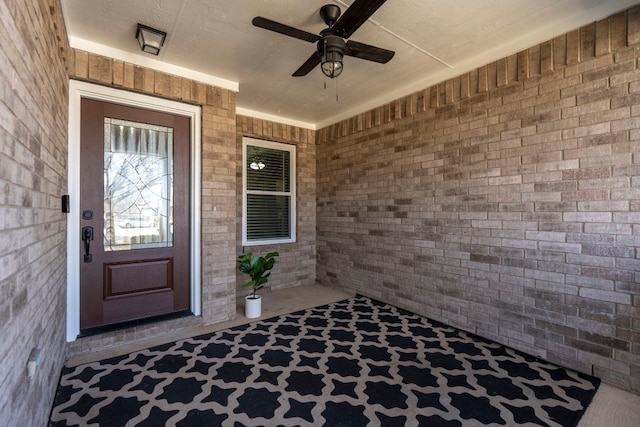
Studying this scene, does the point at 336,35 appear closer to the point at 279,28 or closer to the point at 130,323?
the point at 279,28

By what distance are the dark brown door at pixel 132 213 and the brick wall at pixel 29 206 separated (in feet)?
1.97

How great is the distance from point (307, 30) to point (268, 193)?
9.02 feet

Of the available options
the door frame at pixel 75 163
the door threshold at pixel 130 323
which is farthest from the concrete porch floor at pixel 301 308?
the door frame at pixel 75 163

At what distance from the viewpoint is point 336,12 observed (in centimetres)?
220

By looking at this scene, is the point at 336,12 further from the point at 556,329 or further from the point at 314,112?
the point at 556,329

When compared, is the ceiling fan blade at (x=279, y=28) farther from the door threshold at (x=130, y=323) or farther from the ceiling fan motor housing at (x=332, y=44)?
the door threshold at (x=130, y=323)

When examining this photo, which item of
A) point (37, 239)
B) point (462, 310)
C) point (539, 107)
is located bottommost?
point (462, 310)

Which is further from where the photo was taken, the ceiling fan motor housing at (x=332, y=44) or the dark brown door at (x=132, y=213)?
the dark brown door at (x=132, y=213)

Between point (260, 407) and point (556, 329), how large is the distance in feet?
8.02

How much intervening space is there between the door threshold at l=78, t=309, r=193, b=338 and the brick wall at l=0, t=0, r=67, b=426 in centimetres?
53

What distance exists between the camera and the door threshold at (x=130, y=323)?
2766mm

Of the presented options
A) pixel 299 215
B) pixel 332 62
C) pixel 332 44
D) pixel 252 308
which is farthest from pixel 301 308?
pixel 332 44

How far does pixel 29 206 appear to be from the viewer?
1.45 m

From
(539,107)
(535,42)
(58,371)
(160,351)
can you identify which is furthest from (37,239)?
(535,42)
